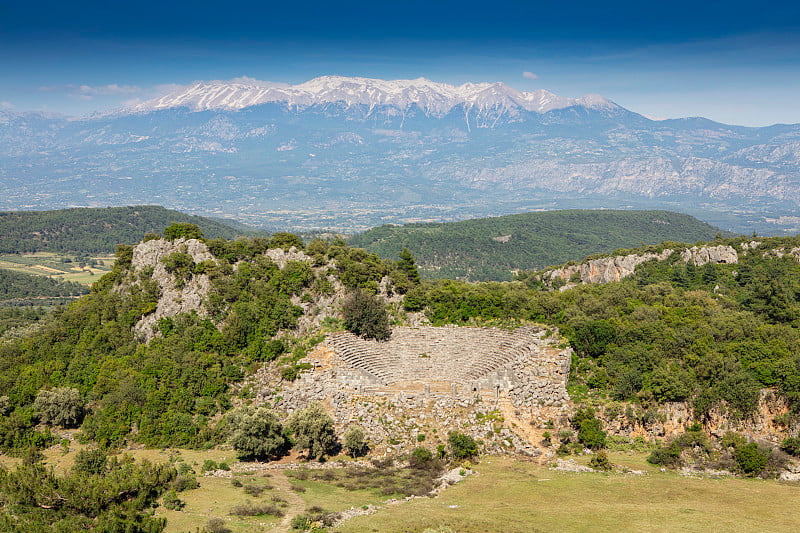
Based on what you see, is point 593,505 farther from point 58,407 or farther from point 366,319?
point 58,407

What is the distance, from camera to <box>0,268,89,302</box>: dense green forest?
134125mm

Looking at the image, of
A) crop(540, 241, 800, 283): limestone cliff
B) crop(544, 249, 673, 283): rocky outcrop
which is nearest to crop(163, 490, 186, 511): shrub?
crop(544, 249, 673, 283): rocky outcrop

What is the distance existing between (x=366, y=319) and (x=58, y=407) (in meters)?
26.8

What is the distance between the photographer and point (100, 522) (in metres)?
24.4

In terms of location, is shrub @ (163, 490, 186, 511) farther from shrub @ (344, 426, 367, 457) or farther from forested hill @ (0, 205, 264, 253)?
forested hill @ (0, 205, 264, 253)

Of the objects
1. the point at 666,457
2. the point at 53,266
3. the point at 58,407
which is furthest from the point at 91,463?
the point at 53,266

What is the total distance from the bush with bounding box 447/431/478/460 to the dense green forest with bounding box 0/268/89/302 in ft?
418

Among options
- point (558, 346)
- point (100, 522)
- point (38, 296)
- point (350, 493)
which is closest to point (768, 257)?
point (558, 346)

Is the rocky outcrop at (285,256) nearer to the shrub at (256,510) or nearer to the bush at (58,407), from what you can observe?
the bush at (58,407)

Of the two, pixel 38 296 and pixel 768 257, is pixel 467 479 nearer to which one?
pixel 768 257

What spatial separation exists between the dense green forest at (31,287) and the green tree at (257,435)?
11819 centimetres

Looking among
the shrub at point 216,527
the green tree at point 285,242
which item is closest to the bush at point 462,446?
the shrub at point 216,527

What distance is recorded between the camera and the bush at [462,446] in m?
39.5

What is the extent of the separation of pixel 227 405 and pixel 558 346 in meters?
30.0
